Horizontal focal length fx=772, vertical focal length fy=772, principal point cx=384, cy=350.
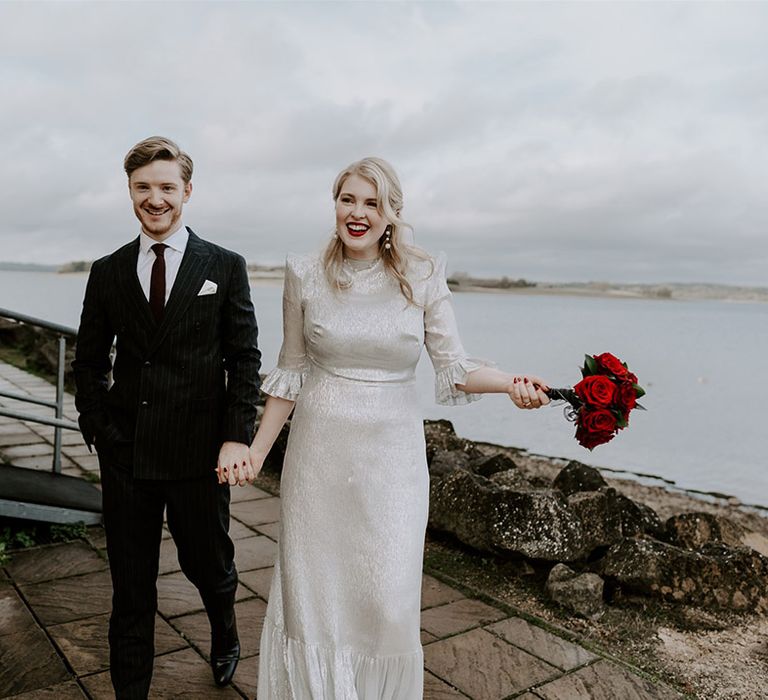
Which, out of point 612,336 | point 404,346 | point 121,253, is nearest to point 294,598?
point 404,346

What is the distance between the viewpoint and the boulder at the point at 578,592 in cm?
358

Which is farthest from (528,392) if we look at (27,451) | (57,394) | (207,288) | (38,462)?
(27,451)

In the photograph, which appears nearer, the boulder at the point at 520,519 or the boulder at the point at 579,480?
the boulder at the point at 520,519

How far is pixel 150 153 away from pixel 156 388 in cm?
72

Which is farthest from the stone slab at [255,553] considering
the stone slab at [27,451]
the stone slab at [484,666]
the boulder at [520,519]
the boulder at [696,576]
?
the stone slab at [27,451]

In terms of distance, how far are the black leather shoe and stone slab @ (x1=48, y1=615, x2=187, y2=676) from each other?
0.36 meters

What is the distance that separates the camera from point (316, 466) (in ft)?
7.66

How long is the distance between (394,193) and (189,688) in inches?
75.2

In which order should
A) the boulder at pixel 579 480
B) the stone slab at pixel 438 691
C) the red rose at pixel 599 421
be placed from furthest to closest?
the boulder at pixel 579 480
the stone slab at pixel 438 691
the red rose at pixel 599 421

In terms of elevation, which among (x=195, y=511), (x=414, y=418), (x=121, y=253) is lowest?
(x=195, y=511)

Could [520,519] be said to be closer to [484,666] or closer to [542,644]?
[542,644]

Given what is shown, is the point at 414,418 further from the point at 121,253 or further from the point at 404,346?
the point at 121,253

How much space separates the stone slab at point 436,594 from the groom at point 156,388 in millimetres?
1468

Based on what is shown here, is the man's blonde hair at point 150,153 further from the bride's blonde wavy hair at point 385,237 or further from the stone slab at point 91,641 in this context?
the stone slab at point 91,641
